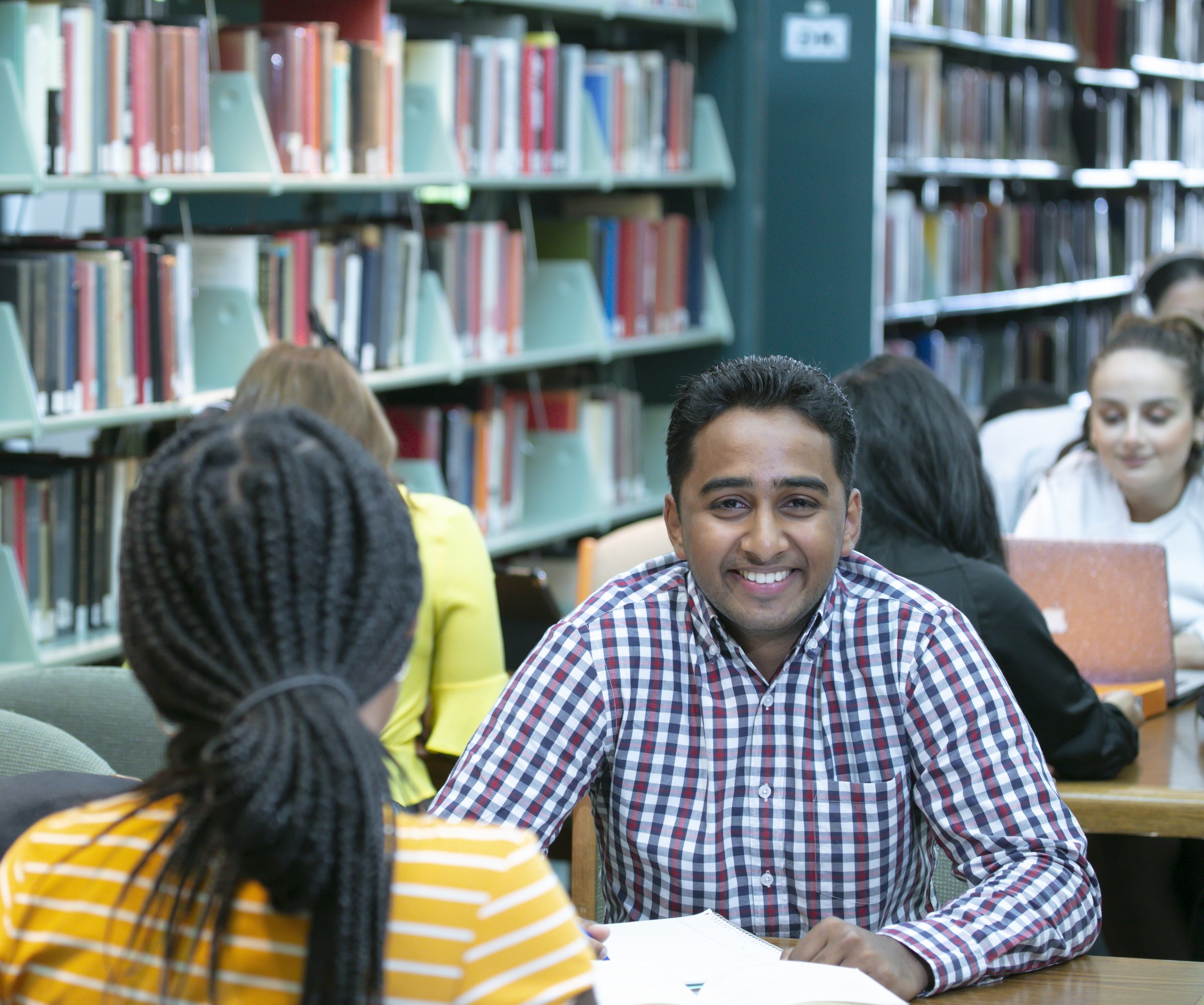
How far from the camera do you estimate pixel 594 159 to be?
4133 millimetres

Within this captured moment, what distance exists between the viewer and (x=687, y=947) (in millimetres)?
1231

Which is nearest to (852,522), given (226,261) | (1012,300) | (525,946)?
(525,946)

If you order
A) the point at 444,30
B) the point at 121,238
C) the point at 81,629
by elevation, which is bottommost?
the point at 81,629

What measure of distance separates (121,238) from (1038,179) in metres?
4.87

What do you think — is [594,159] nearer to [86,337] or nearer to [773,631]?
[86,337]

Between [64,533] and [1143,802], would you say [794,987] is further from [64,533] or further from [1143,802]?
[64,533]

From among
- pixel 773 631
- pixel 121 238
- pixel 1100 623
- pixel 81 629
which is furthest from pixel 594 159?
pixel 773 631

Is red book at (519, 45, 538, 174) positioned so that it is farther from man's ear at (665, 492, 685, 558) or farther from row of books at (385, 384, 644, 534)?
man's ear at (665, 492, 685, 558)

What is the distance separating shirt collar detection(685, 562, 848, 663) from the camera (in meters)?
1.42

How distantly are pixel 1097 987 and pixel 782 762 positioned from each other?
13.0 inches

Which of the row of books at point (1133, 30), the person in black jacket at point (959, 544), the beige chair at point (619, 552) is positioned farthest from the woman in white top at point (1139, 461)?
the row of books at point (1133, 30)

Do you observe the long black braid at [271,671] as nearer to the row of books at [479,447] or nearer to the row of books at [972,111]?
the row of books at [479,447]

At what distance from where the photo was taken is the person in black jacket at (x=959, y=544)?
70.0 inches

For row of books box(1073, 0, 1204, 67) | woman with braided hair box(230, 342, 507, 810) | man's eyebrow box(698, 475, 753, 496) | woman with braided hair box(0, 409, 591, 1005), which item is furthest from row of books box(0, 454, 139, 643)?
row of books box(1073, 0, 1204, 67)
